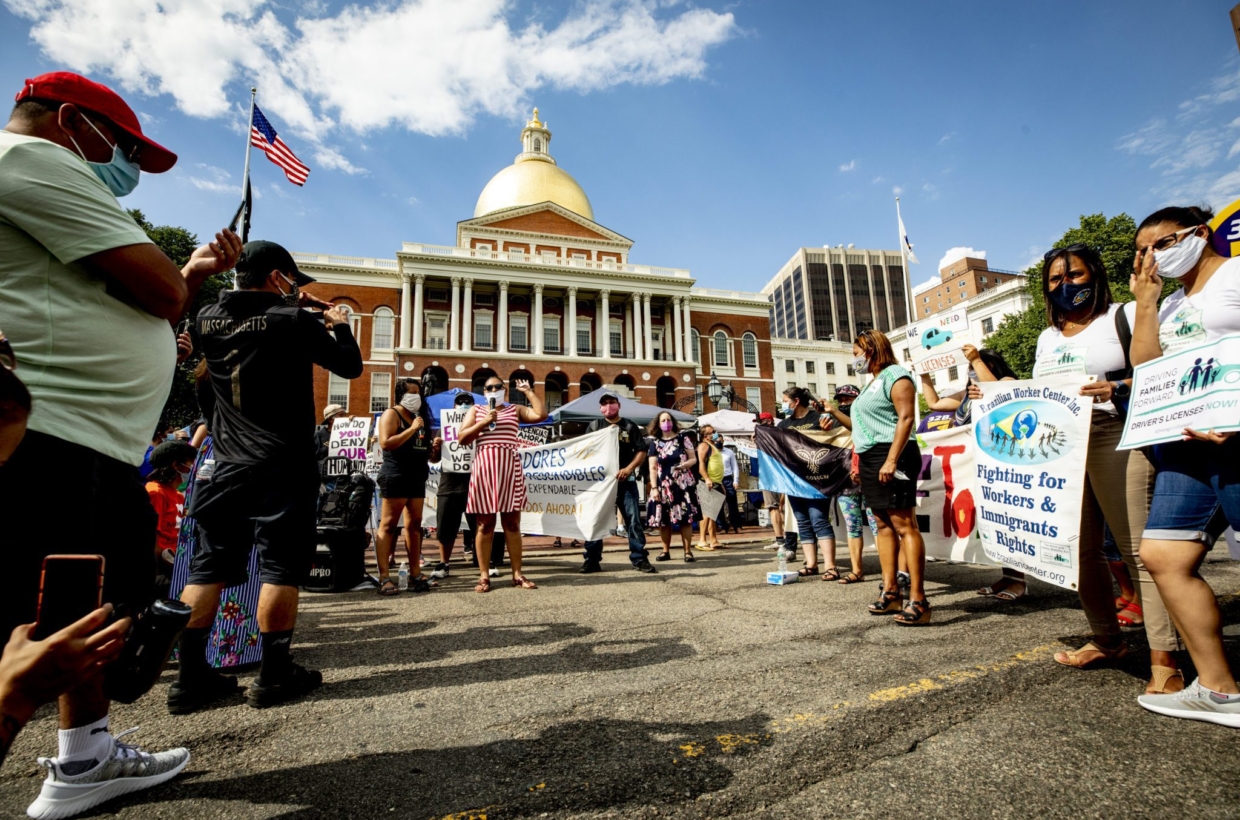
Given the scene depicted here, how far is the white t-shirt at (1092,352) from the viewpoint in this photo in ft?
9.40

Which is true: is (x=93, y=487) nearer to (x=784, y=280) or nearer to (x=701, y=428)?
(x=701, y=428)

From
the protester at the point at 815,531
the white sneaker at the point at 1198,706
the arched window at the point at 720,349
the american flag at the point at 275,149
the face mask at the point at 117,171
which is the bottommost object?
the white sneaker at the point at 1198,706

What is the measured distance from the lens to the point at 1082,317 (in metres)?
3.09

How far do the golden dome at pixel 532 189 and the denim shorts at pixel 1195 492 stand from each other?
1952 inches

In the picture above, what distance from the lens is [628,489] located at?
705 centimetres

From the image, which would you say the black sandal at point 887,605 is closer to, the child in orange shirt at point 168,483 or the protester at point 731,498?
the child in orange shirt at point 168,483

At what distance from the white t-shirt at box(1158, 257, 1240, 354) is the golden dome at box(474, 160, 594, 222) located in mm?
49169

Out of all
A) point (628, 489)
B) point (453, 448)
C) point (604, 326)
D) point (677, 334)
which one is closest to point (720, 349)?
point (677, 334)

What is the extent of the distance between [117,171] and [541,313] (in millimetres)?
42507

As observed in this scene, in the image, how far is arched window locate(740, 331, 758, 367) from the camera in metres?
49.1

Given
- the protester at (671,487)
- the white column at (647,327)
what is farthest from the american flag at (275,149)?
the white column at (647,327)

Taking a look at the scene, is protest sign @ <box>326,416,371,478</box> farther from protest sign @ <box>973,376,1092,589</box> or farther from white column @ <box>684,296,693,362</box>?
white column @ <box>684,296,693,362</box>

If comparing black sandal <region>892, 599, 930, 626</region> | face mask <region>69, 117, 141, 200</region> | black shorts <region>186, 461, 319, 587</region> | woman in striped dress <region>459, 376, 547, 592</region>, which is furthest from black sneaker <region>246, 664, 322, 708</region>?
black sandal <region>892, 599, 930, 626</region>

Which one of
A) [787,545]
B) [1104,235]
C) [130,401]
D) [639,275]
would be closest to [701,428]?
[787,545]
